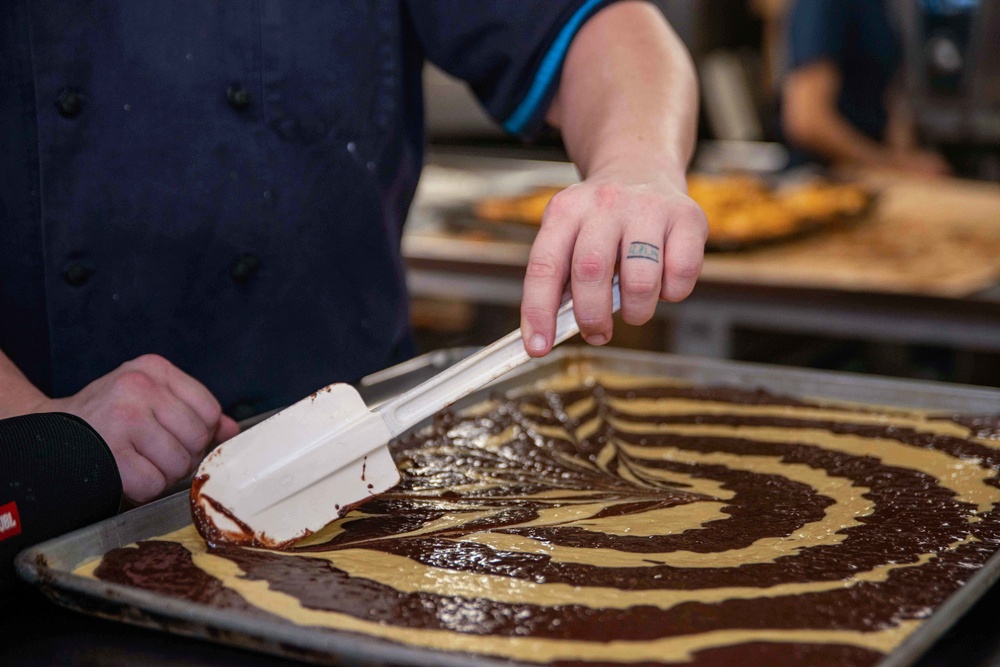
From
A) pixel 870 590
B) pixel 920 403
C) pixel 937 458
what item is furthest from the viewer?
pixel 920 403

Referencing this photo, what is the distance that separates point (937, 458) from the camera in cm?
142

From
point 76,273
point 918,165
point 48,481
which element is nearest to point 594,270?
point 48,481

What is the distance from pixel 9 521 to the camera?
1.04 m

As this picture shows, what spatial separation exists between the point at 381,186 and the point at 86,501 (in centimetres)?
75

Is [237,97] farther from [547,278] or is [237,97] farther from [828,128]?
[828,128]

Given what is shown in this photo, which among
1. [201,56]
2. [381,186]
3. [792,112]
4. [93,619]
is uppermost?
[792,112]

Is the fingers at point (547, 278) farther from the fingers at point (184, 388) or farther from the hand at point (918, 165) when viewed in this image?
the hand at point (918, 165)

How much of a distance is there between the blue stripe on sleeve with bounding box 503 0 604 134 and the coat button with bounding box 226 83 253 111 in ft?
1.49

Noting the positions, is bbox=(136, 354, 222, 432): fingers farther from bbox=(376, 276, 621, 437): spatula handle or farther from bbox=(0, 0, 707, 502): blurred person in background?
bbox=(376, 276, 621, 437): spatula handle

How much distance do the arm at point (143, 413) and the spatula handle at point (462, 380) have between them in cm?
22

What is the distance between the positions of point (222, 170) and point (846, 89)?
12.2ft

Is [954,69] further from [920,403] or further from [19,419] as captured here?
[19,419]

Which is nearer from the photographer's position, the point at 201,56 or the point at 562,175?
the point at 201,56

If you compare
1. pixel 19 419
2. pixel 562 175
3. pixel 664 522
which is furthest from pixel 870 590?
pixel 562 175
